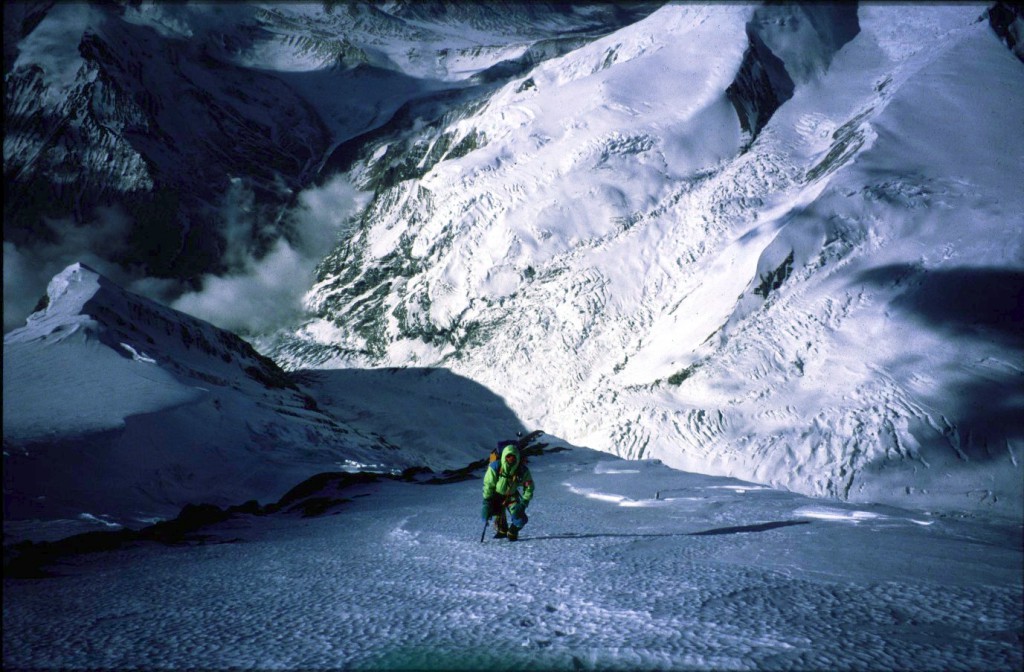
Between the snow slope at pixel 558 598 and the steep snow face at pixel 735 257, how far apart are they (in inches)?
128

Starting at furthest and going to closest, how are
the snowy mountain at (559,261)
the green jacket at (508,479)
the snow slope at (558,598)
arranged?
the snowy mountain at (559,261) < the green jacket at (508,479) < the snow slope at (558,598)

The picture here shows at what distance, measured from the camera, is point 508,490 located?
7035 mm

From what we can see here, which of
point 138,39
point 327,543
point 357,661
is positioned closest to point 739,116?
point 327,543

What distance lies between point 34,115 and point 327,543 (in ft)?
122

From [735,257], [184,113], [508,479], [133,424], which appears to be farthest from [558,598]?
[184,113]

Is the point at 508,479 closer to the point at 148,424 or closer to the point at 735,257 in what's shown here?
the point at 148,424

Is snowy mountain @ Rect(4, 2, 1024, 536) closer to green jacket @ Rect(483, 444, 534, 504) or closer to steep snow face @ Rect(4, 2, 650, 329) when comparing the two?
steep snow face @ Rect(4, 2, 650, 329)

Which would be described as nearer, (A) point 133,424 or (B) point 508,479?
(B) point 508,479

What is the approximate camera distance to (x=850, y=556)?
588 cm

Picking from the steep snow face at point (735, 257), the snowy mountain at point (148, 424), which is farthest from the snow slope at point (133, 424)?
the steep snow face at point (735, 257)

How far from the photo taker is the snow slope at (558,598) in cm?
388

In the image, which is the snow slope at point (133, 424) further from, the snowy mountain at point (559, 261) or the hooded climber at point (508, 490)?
the hooded climber at point (508, 490)

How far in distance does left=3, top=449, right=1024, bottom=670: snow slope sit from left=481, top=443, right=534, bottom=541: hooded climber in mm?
326

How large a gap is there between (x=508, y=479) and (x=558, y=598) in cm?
220
